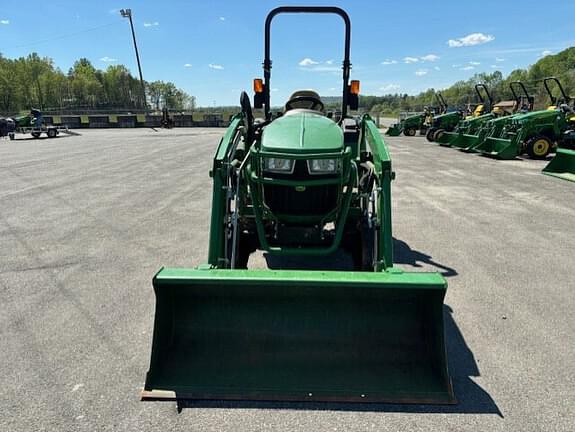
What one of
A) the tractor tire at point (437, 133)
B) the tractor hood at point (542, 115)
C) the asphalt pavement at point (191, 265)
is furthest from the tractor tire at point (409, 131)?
the asphalt pavement at point (191, 265)

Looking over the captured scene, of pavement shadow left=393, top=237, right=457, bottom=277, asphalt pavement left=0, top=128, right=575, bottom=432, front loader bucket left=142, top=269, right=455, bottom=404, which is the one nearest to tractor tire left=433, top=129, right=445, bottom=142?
asphalt pavement left=0, top=128, right=575, bottom=432

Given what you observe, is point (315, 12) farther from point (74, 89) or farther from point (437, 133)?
point (74, 89)

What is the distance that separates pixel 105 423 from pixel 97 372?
52cm

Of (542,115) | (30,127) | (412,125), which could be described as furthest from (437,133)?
(30,127)

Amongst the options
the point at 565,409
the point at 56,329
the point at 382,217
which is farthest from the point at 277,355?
the point at 56,329

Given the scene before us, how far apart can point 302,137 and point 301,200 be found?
55 cm

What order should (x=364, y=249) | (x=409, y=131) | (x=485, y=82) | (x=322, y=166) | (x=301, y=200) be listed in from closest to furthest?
(x=322, y=166) < (x=301, y=200) < (x=364, y=249) < (x=409, y=131) < (x=485, y=82)

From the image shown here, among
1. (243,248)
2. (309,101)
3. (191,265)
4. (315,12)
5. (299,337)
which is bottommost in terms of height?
(191,265)

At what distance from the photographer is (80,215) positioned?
6777 mm

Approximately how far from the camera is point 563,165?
1066cm

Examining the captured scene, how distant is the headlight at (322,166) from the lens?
10.5 feet

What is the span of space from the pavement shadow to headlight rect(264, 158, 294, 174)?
2102mm

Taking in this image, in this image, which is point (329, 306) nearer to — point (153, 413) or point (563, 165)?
point (153, 413)

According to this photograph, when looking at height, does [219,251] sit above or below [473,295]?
above
